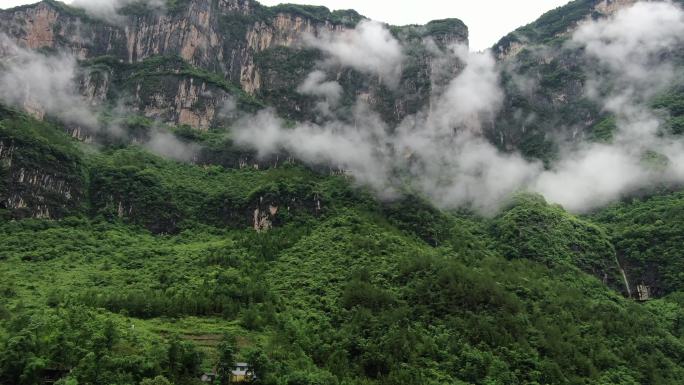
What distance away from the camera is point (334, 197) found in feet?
386

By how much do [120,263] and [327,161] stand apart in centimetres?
5722

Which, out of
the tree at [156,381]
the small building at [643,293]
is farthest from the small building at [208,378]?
the small building at [643,293]

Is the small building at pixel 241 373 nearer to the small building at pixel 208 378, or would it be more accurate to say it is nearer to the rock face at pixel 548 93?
the small building at pixel 208 378

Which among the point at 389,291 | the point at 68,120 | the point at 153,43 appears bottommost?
the point at 389,291

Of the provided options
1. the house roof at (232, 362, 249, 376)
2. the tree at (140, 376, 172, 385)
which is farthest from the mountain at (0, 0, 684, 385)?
the house roof at (232, 362, 249, 376)

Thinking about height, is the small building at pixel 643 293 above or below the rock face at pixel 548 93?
below

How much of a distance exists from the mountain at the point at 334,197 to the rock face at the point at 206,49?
535mm

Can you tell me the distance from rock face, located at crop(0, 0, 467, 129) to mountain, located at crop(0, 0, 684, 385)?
→ 0.53m

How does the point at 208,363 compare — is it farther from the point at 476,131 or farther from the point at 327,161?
the point at 476,131

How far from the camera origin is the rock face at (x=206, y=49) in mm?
146625

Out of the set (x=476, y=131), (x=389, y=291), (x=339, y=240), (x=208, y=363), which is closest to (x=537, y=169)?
(x=476, y=131)

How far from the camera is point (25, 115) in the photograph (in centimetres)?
11738

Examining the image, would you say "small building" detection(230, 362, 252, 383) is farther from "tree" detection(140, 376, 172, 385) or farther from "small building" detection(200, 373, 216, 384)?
"tree" detection(140, 376, 172, 385)

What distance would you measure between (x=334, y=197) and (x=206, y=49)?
64.0 metres
